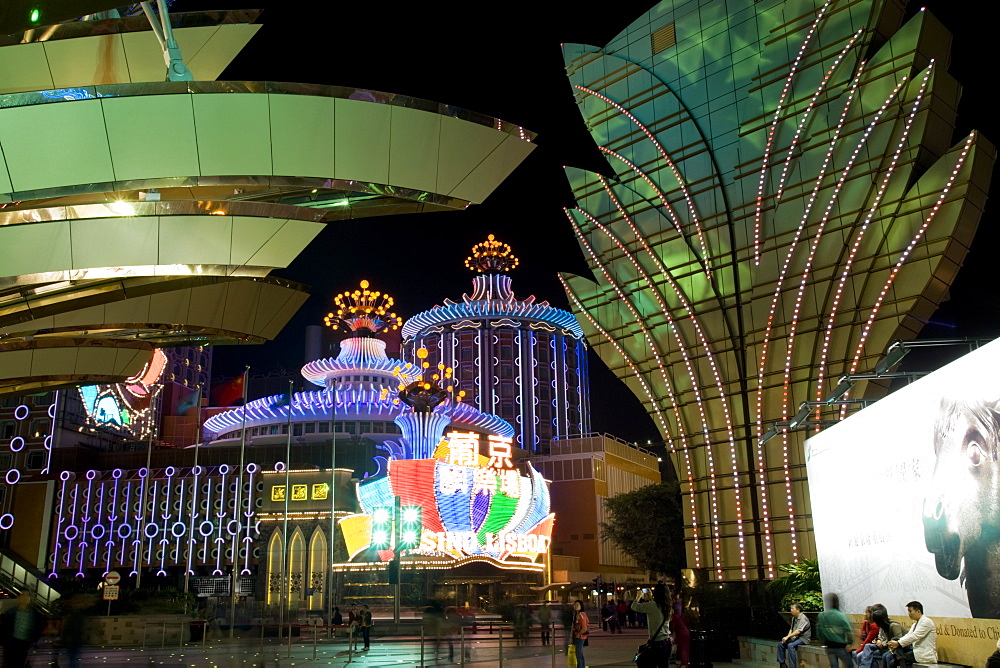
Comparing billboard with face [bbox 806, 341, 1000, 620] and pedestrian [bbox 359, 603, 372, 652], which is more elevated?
billboard with face [bbox 806, 341, 1000, 620]

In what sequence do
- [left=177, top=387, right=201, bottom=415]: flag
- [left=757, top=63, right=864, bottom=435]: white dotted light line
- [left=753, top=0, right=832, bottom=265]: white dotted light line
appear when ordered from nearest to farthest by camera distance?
[left=757, top=63, right=864, bottom=435]: white dotted light line, [left=753, top=0, right=832, bottom=265]: white dotted light line, [left=177, top=387, right=201, bottom=415]: flag

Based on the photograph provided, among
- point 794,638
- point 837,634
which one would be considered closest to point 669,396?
point 794,638

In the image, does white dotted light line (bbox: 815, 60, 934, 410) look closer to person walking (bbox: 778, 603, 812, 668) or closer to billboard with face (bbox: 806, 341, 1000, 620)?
billboard with face (bbox: 806, 341, 1000, 620)

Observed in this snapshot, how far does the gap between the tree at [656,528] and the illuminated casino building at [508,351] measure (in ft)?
125

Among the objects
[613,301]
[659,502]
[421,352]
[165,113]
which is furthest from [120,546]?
[165,113]

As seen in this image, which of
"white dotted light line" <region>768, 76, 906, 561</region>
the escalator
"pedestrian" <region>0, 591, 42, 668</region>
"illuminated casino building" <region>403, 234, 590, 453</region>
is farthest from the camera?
"illuminated casino building" <region>403, 234, 590, 453</region>

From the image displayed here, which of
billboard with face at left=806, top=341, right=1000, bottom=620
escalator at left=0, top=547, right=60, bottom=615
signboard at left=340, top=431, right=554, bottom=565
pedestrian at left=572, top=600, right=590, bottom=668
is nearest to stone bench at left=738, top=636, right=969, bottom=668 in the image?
billboard with face at left=806, top=341, right=1000, bottom=620

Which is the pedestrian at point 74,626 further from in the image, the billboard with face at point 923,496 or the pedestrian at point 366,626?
the pedestrian at point 366,626

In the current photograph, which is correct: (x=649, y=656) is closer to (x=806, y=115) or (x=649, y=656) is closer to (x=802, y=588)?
(x=802, y=588)

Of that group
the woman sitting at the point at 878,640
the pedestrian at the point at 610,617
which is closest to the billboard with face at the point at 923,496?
the woman sitting at the point at 878,640

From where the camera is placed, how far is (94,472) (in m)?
69.6

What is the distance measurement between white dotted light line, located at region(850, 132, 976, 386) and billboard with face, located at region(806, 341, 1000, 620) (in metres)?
10.3

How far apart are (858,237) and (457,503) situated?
117 feet

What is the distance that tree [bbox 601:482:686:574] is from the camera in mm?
50312
